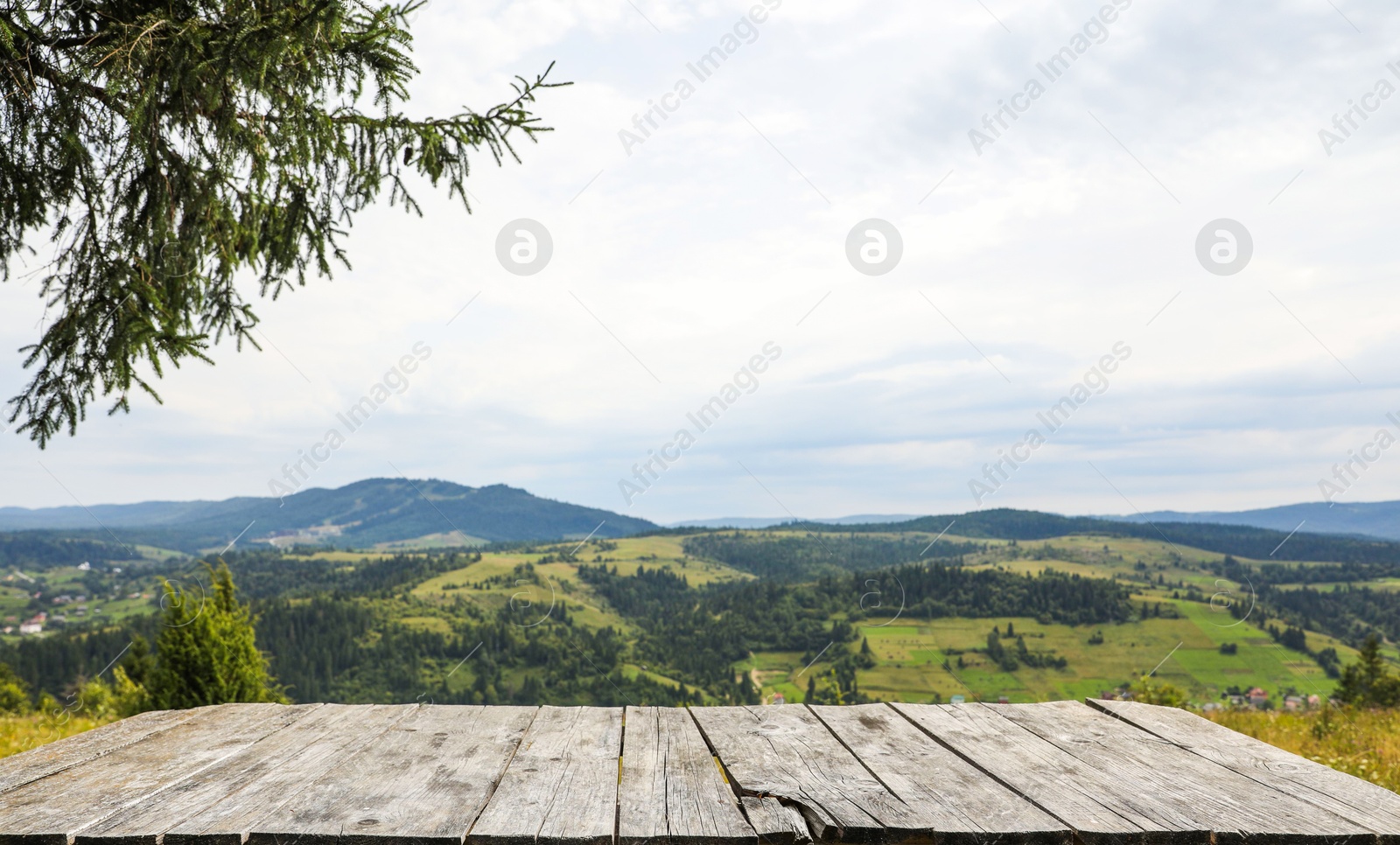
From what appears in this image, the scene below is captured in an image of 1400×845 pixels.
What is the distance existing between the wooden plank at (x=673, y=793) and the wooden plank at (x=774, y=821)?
0.10 ft

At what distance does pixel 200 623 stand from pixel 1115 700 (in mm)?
10859

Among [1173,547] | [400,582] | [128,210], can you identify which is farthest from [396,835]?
[1173,547]

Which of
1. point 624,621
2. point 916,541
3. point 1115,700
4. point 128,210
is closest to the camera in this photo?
point 1115,700

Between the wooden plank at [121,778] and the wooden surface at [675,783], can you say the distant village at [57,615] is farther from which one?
the wooden surface at [675,783]

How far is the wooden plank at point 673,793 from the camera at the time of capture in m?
1.69

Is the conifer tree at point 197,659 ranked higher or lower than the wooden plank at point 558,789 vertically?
lower

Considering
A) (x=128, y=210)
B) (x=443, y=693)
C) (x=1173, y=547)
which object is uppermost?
(x=128, y=210)

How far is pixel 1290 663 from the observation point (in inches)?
2586

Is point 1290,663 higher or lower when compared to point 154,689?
lower

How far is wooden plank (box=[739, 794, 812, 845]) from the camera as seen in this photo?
1.70 metres

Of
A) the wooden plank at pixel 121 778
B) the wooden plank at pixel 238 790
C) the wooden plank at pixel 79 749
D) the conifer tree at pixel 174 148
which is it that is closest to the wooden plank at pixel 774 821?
the wooden plank at pixel 238 790

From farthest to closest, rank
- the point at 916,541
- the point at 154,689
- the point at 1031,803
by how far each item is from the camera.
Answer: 1. the point at 916,541
2. the point at 154,689
3. the point at 1031,803

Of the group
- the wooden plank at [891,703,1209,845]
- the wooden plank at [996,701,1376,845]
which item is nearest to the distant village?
the wooden plank at [891,703,1209,845]

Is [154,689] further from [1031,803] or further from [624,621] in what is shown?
[624,621]
